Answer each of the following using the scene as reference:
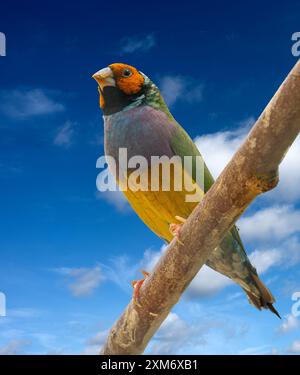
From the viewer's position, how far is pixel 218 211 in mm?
3023

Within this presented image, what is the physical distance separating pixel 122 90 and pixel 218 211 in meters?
2.32

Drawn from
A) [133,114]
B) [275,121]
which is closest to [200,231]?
[275,121]

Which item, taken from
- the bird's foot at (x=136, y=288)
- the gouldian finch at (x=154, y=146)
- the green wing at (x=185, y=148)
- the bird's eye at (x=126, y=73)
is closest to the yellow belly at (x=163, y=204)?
the gouldian finch at (x=154, y=146)

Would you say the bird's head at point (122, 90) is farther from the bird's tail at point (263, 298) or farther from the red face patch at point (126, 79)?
the bird's tail at point (263, 298)

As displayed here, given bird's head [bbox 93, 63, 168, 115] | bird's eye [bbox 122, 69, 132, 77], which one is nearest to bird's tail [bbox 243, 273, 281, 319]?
bird's head [bbox 93, 63, 168, 115]

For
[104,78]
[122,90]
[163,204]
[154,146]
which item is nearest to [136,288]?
[163,204]

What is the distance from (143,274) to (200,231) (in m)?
1.26

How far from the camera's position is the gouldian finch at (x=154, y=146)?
4.29 m

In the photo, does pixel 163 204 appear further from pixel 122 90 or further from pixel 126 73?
pixel 126 73

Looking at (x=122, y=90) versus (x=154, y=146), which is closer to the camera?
(x=154, y=146)

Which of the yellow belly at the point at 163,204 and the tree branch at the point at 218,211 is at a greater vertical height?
the yellow belly at the point at 163,204
